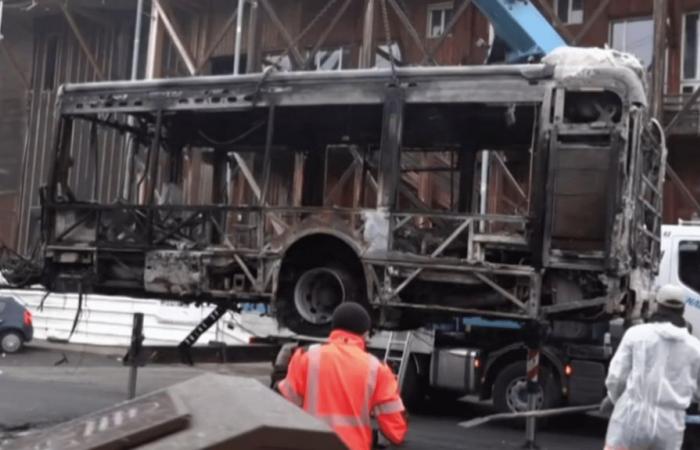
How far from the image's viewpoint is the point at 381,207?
870cm

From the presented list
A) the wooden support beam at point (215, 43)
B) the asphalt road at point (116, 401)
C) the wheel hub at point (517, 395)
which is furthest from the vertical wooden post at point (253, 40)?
the wheel hub at point (517, 395)

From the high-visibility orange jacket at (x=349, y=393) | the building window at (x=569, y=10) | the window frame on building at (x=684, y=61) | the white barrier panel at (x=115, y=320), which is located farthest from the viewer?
the white barrier panel at (x=115, y=320)

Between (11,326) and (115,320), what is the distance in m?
2.12

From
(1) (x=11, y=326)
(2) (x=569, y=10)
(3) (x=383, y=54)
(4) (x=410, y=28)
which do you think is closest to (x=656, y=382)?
(4) (x=410, y=28)

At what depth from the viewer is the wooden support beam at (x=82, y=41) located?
71.9 ft

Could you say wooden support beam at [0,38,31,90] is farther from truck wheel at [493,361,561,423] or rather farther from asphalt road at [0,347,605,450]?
truck wheel at [493,361,561,423]

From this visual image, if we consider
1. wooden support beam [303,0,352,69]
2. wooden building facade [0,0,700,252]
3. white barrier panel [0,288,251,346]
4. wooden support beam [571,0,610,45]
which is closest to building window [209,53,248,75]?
wooden building facade [0,0,700,252]

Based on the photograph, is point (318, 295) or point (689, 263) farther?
point (689, 263)

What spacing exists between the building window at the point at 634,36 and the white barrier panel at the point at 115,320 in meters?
9.07

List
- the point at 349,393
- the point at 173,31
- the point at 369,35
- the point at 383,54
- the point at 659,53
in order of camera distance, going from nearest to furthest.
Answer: the point at 349,393 < the point at 659,53 < the point at 369,35 < the point at 383,54 < the point at 173,31

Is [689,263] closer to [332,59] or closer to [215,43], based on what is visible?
[332,59]

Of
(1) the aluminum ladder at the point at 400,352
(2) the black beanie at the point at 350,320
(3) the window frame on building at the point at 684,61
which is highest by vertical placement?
(3) the window frame on building at the point at 684,61

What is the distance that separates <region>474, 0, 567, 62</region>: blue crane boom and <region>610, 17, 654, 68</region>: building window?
5.75m

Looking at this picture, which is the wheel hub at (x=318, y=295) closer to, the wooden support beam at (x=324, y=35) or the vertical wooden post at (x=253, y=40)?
the wooden support beam at (x=324, y=35)
